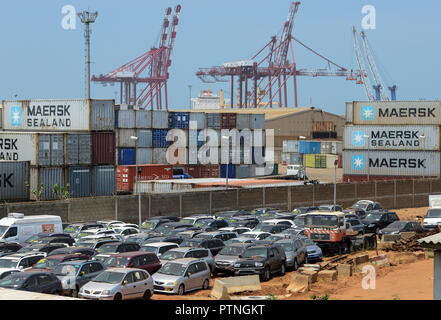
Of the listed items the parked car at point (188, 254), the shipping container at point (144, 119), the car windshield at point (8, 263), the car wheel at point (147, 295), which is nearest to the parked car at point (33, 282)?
the car wheel at point (147, 295)

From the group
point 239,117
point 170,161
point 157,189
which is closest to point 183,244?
point 157,189

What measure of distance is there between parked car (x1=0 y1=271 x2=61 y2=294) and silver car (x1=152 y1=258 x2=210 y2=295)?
3404 millimetres

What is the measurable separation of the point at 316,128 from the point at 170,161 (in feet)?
205

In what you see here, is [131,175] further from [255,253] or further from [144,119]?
[255,253]

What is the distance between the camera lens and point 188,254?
2623cm

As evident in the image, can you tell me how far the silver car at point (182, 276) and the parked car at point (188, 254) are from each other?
1610 millimetres

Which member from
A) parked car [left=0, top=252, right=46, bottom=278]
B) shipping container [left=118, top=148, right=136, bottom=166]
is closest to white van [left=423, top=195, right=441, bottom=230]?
parked car [left=0, top=252, right=46, bottom=278]

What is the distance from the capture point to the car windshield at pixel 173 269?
23.5 metres

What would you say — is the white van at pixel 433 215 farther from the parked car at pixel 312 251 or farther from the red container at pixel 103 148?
the red container at pixel 103 148

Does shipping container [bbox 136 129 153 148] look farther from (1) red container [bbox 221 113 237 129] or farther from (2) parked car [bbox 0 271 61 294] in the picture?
(2) parked car [bbox 0 271 61 294]

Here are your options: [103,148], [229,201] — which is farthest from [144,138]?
[229,201]
